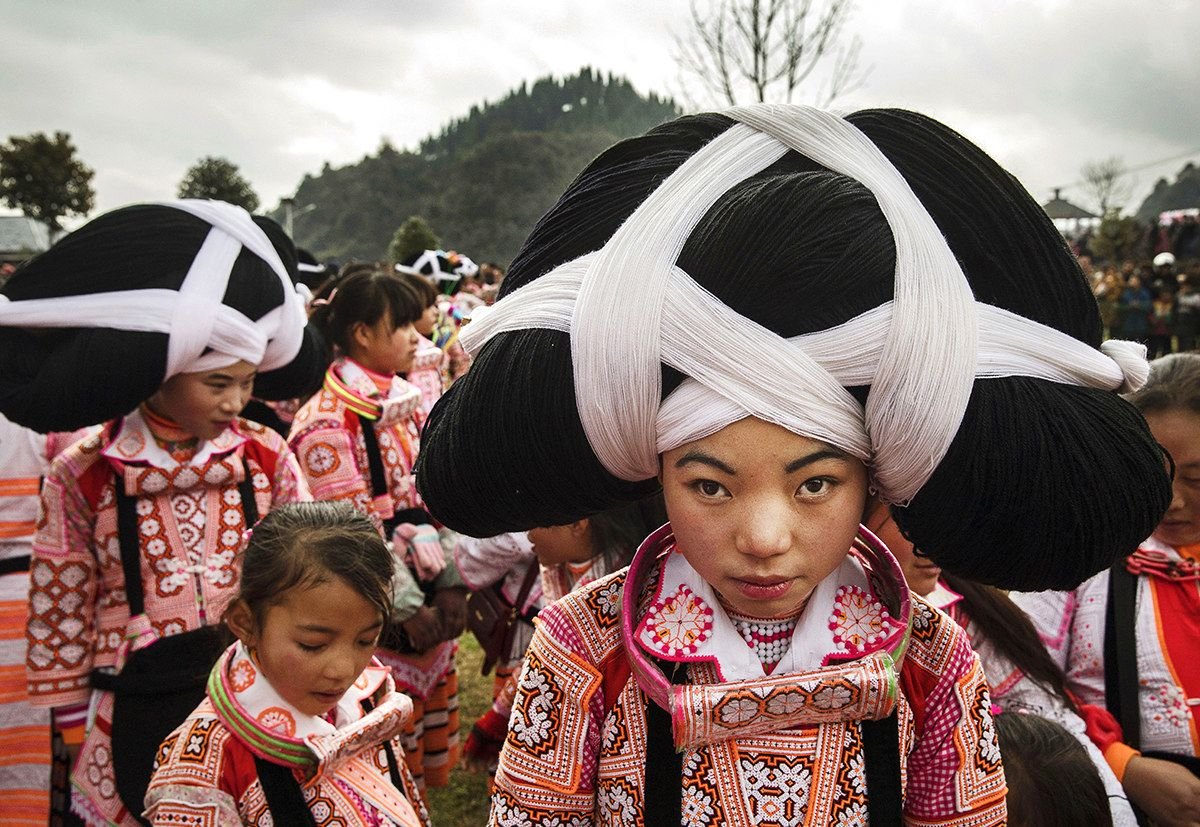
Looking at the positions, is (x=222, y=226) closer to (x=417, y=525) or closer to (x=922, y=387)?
(x=417, y=525)

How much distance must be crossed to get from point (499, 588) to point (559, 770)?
2.19m

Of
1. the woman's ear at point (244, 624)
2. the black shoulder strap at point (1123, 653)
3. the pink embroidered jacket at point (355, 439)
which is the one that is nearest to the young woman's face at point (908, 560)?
the black shoulder strap at point (1123, 653)

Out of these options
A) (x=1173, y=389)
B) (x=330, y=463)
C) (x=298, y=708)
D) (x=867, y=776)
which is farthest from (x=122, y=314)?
(x=1173, y=389)

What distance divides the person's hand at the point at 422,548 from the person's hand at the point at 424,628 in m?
0.15

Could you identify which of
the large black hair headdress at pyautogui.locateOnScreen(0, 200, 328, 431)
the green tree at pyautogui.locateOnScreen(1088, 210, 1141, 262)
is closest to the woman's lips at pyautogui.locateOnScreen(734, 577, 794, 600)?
the large black hair headdress at pyautogui.locateOnScreen(0, 200, 328, 431)

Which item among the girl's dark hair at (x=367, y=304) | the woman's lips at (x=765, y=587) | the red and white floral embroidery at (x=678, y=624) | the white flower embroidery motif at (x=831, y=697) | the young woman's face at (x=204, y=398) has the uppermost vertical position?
the girl's dark hair at (x=367, y=304)

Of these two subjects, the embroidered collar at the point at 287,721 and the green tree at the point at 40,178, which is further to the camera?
the green tree at the point at 40,178

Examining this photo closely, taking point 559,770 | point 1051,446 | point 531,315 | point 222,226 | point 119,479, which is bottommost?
point 559,770

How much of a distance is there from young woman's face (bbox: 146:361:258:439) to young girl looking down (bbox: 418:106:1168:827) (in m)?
1.54

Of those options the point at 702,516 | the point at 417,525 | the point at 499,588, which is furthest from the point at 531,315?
the point at 417,525

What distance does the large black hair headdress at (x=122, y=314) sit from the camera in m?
2.51

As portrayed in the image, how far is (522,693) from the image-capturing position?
1497 millimetres

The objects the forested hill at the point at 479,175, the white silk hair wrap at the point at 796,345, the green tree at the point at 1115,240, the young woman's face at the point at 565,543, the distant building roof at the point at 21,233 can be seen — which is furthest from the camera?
the forested hill at the point at 479,175

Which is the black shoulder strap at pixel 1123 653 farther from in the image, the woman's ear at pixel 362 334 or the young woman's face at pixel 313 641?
the woman's ear at pixel 362 334
